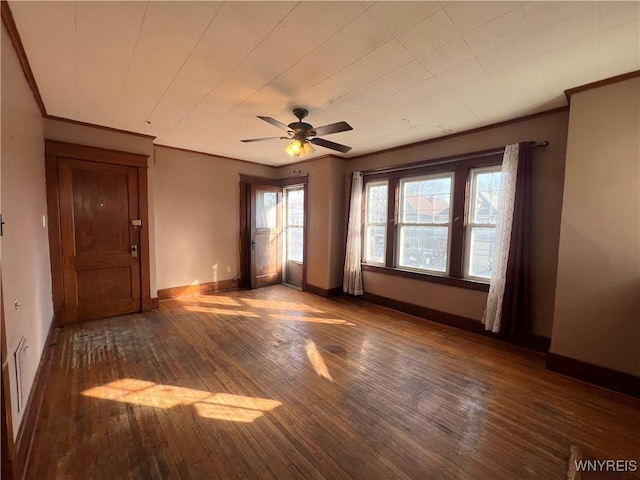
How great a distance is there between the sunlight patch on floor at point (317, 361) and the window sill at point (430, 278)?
1.88 metres

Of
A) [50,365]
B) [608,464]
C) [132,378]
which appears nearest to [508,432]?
[608,464]

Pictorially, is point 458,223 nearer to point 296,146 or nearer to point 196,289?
point 296,146

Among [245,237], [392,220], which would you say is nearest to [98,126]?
[245,237]

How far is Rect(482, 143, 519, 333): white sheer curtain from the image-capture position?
3115 mm

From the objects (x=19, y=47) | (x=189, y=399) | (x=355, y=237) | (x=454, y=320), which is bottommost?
(x=189, y=399)

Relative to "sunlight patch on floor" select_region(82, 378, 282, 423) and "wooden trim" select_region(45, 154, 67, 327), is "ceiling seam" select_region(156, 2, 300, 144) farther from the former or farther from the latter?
"sunlight patch on floor" select_region(82, 378, 282, 423)

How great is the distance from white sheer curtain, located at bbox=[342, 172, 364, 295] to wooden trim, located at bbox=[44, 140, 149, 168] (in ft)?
10.7

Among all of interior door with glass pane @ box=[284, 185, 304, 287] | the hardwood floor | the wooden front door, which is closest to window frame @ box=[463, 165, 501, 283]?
the hardwood floor

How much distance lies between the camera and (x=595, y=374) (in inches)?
95.8

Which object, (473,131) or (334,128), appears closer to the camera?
(334,128)

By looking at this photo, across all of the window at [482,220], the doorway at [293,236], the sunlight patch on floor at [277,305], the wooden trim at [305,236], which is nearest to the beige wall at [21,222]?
the sunlight patch on floor at [277,305]

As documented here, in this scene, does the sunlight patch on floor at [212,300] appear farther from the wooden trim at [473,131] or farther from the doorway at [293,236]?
the wooden trim at [473,131]

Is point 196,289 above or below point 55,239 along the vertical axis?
below

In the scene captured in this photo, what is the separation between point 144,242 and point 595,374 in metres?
5.36
